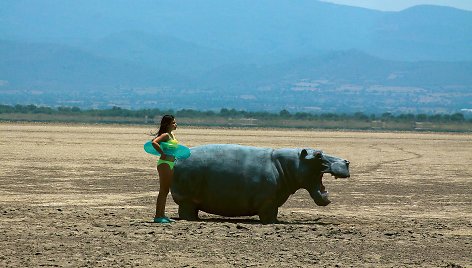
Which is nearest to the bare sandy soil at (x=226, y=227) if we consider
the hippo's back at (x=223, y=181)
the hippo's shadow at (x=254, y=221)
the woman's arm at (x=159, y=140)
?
the hippo's shadow at (x=254, y=221)

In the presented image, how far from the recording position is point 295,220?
56.4ft

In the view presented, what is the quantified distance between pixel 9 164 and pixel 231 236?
16658 mm

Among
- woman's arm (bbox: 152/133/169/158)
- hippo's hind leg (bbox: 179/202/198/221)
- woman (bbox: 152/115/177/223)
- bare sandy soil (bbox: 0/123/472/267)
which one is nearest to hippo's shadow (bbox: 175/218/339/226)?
bare sandy soil (bbox: 0/123/472/267)

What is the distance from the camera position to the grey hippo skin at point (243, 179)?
16.2 metres

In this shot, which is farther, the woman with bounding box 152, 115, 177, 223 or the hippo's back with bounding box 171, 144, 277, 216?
the hippo's back with bounding box 171, 144, 277, 216

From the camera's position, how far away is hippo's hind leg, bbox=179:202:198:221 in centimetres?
1639

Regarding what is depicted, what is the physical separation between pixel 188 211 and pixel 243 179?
3.02 ft

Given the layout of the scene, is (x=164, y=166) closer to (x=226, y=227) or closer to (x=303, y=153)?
(x=226, y=227)

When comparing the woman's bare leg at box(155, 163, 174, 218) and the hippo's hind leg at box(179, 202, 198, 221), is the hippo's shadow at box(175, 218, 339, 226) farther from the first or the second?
the woman's bare leg at box(155, 163, 174, 218)

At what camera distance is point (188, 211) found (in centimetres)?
1641

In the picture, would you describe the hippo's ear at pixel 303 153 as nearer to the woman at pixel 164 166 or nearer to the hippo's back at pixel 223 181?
the hippo's back at pixel 223 181

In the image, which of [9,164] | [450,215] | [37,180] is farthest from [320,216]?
[9,164]

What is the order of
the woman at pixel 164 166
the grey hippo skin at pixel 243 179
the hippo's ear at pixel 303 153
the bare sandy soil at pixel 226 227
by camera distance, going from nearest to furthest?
the bare sandy soil at pixel 226 227
the woman at pixel 164 166
the grey hippo skin at pixel 243 179
the hippo's ear at pixel 303 153

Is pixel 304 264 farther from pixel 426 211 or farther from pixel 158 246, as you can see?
pixel 426 211
